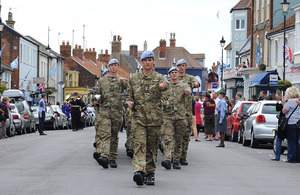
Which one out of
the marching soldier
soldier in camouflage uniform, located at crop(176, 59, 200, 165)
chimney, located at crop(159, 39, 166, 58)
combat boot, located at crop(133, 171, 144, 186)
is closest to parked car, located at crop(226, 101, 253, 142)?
soldier in camouflage uniform, located at crop(176, 59, 200, 165)

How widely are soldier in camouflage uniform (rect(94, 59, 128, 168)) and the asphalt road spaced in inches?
19.6

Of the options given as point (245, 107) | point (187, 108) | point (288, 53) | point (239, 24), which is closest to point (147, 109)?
point (187, 108)

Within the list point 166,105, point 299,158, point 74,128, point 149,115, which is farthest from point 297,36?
point 149,115

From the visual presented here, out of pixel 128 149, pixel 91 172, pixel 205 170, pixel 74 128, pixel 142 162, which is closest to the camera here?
pixel 142 162

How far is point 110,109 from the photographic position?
12.8 metres

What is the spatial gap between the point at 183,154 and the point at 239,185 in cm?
358

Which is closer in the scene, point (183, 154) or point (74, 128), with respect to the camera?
point (183, 154)

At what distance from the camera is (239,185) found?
10453 mm

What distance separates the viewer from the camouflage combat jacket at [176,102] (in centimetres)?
1294

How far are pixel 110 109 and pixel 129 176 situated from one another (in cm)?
187

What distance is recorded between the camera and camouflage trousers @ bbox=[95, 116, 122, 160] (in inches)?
487

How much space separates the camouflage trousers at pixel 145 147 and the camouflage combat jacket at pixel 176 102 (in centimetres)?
269

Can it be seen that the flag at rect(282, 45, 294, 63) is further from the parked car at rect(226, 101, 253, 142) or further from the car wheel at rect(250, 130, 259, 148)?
the car wheel at rect(250, 130, 259, 148)

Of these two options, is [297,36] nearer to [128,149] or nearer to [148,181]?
[128,149]
